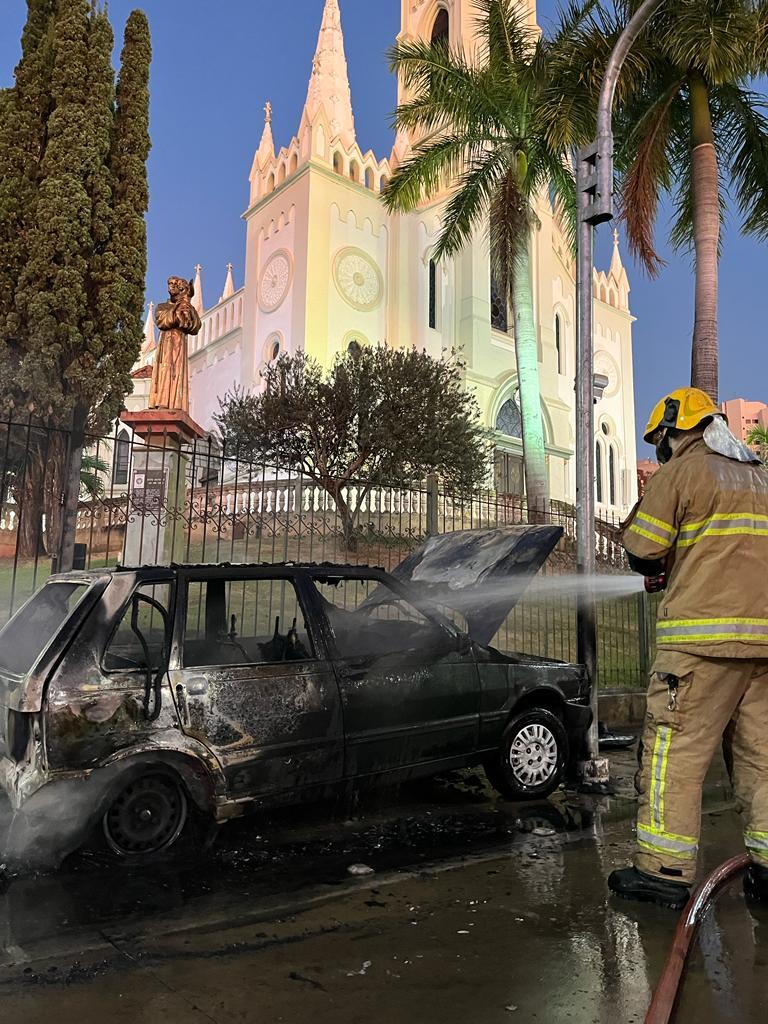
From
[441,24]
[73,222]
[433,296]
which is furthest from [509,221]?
[441,24]

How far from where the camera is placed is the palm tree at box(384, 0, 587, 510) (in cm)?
1450

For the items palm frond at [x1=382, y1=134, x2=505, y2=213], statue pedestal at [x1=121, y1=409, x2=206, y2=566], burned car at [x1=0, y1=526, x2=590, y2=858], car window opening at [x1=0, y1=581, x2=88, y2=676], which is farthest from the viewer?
palm frond at [x1=382, y1=134, x2=505, y2=213]

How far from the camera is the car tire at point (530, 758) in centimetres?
482

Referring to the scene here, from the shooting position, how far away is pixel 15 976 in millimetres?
2535

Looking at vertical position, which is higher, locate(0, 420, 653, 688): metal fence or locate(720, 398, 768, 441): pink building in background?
locate(720, 398, 768, 441): pink building in background

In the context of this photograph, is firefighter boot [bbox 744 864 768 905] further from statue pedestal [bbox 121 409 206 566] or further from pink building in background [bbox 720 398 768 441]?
pink building in background [bbox 720 398 768 441]

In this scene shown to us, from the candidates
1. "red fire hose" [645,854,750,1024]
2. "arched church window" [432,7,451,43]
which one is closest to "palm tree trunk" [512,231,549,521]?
"red fire hose" [645,854,750,1024]

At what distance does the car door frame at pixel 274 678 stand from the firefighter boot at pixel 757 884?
2.05m

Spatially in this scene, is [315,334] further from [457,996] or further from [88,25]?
[457,996]

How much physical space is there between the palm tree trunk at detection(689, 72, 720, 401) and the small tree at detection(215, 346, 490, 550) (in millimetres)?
6425

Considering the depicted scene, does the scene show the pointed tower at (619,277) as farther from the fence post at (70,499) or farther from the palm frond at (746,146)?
the fence post at (70,499)

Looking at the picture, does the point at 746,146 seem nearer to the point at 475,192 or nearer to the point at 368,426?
the point at 475,192

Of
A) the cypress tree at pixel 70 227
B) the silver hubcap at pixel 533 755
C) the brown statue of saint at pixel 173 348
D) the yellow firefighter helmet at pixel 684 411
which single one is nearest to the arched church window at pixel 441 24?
the cypress tree at pixel 70 227

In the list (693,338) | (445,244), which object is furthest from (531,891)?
(445,244)
